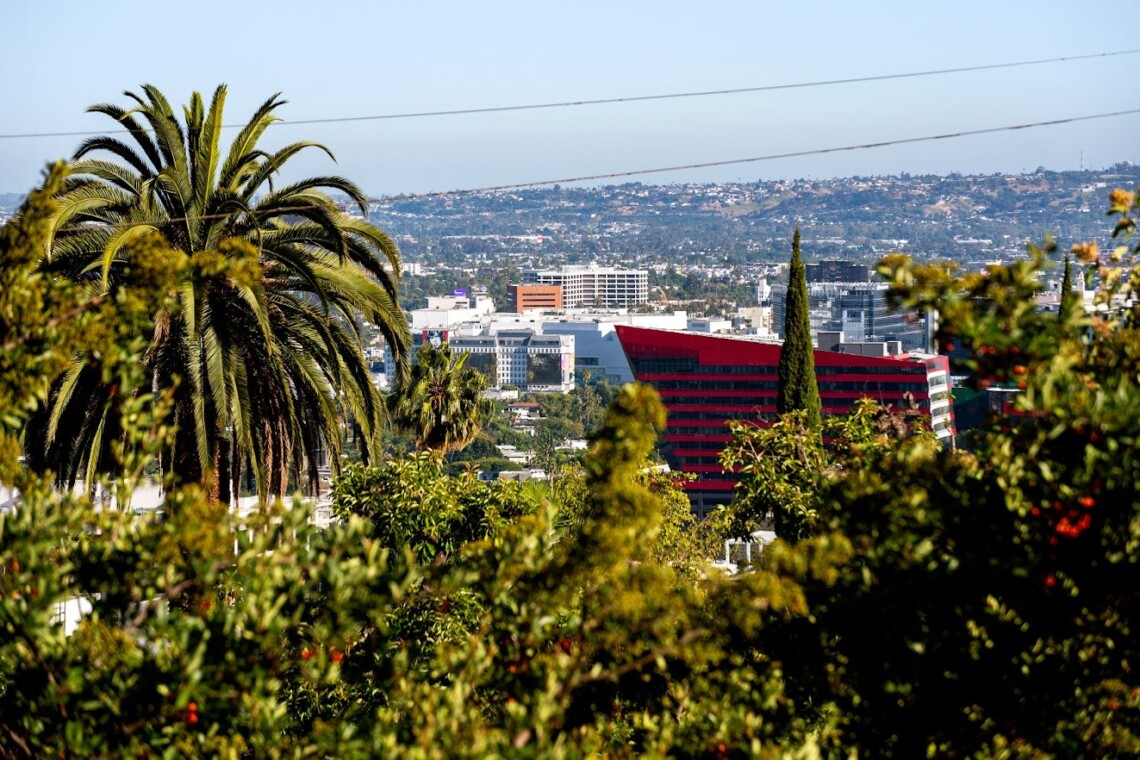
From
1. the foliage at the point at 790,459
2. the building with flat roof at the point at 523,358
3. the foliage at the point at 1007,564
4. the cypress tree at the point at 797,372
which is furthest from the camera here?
the building with flat roof at the point at 523,358

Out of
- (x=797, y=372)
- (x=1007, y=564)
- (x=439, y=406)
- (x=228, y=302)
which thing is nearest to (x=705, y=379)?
(x=439, y=406)

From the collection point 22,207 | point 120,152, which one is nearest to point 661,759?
point 22,207

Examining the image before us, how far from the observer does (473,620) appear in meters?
9.05

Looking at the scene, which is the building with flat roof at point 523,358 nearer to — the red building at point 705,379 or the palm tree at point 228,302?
the red building at point 705,379

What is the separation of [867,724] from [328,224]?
688 cm

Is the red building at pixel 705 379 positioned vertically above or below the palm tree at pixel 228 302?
below

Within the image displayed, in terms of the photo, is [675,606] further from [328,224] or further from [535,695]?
[328,224]

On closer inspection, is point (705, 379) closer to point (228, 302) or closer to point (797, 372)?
point (797, 372)

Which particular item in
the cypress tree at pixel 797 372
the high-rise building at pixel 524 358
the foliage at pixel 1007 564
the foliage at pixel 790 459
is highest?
the foliage at pixel 1007 564

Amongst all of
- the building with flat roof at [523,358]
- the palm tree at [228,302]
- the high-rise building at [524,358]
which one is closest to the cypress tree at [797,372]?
the palm tree at [228,302]

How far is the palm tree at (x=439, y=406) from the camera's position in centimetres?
2591

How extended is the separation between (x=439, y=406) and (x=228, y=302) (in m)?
15.6

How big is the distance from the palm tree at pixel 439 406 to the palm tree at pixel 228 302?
1391 cm

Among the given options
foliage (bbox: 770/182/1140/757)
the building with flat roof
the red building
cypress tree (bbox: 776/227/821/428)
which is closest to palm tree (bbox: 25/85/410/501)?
foliage (bbox: 770/182/1140/757)
